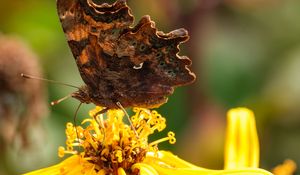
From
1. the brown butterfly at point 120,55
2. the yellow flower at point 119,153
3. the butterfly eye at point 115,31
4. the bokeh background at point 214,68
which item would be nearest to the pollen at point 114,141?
the yellow flower at point 119,153

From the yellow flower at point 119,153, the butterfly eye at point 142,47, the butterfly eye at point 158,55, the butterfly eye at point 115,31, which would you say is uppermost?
the butterfly eye at point 115,31

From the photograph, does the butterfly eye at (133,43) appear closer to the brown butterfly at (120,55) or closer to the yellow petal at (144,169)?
the brown butterfly at (120,55)

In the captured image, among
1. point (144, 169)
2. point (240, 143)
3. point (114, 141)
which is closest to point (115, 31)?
point (114, 141)

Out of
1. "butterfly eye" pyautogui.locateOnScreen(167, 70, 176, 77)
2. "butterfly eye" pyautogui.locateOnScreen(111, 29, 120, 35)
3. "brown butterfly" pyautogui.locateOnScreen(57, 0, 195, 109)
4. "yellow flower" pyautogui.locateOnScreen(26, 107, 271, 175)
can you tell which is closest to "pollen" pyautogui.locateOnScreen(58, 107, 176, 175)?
"yellow flower" pyautogui.locateOnScreen(26, 107, 271, 175)

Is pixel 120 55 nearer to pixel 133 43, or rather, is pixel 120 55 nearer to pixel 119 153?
pixel 133 43

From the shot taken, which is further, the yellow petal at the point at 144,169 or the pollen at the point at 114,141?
the pollen at the point at 114,141

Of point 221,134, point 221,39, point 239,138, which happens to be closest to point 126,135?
point 239,138
